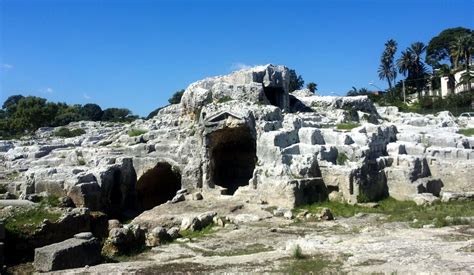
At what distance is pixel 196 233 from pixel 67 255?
17.5ft

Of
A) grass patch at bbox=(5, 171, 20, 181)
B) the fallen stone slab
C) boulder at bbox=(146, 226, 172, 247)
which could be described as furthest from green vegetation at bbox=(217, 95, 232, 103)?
the fallen stone slab

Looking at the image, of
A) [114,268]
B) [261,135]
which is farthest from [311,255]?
[261,135]

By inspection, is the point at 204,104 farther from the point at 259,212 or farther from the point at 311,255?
the point at 311,255

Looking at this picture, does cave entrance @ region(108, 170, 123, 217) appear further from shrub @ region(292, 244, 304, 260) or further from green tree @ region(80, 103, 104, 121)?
green tree @ region(80, 103, 104, 121)

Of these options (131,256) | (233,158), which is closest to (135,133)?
(233,158)

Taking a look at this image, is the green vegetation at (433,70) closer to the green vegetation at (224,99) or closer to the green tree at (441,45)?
the green tree at (441,45)

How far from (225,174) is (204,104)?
3.53m

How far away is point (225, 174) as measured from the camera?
2514cm

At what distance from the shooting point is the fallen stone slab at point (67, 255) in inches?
374

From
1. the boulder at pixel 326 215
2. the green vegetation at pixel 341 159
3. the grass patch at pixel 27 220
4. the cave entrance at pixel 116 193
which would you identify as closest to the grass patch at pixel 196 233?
the boulder at pixel 326 215

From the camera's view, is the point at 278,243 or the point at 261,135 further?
the point at 261,135

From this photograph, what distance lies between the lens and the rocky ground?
346 inches

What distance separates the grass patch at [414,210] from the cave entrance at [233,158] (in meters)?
6.49

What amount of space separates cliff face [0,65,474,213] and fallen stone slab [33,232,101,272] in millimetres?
8574
